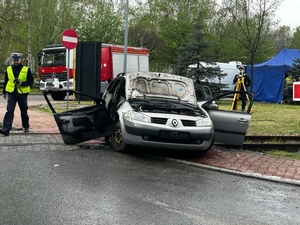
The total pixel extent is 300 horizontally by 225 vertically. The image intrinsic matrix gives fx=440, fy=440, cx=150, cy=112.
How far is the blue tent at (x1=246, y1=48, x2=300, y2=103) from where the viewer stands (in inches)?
1054

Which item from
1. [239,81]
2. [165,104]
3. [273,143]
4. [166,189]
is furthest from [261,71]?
[166,189]

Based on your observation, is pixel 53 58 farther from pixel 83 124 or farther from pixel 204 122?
pixel 204 122

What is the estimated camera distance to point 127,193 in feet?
19.0

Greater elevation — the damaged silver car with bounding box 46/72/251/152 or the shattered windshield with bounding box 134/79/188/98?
the shattered windshield with bounding box 134/79/188/98

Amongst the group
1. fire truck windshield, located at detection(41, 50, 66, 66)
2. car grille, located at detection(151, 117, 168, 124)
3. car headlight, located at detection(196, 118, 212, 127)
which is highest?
fire truck windshield, located at detection(41, 50, 66, 66)

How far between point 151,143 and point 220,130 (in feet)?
5.98

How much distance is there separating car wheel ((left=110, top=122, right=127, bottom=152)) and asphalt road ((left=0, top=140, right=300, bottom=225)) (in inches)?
10.3

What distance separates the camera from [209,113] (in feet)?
30.0

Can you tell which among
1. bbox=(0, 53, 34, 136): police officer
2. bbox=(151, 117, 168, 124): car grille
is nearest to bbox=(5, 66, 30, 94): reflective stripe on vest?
bbox=(0, 53, 34, 136): police officer

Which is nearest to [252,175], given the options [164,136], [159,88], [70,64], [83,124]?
[164,136]

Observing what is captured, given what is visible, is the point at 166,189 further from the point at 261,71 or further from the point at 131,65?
the point at 261,71

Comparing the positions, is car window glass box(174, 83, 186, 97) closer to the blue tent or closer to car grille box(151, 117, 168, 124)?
car grille box(151, 117, 168, 124)

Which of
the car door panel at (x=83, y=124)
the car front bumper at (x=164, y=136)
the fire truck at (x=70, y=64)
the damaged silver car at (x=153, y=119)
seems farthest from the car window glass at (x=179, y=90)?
the fire truck at (x=70, y=64)

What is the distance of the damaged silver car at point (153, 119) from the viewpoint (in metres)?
7.91
